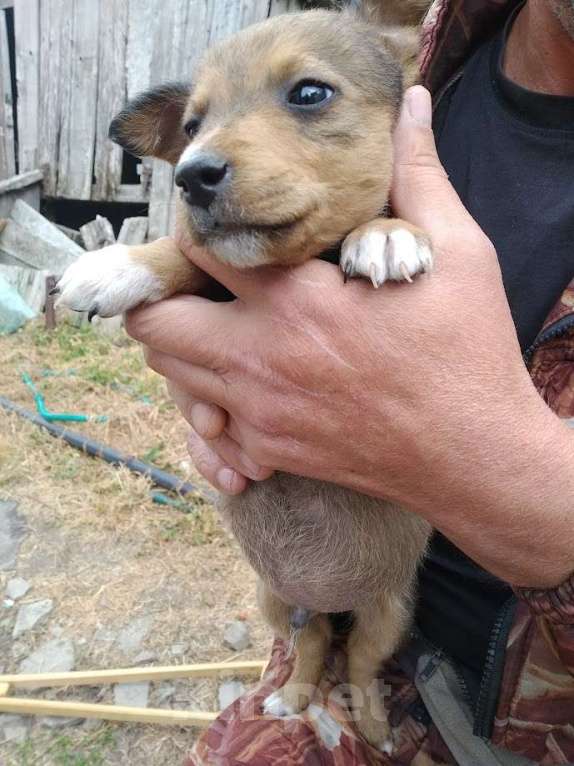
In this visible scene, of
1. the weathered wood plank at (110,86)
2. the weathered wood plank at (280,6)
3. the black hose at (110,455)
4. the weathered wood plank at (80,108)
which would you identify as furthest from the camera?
the weathered wood plank at (80,108)

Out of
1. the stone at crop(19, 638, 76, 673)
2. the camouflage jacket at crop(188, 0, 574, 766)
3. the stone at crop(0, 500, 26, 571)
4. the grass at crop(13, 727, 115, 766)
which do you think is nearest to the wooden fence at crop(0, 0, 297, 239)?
the stone at crop(0, 500, 26, 571)

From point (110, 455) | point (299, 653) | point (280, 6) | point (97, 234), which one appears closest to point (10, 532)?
point (110, 455)

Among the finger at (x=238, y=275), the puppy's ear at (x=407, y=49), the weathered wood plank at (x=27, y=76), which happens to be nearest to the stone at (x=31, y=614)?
the finger at (x=238, y=275)

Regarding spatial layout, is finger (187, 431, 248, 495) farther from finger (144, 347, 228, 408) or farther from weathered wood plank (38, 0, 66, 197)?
weathered wood plank (38, 0, 66, 197)

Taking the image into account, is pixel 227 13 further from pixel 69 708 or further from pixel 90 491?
pixel 69 708

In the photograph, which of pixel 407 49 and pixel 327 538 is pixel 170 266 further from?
pixel 407 49

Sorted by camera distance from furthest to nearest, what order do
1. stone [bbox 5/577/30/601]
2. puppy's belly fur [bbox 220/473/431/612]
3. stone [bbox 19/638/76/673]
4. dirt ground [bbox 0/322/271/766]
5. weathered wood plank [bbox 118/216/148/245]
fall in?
1. weathered wood plank [bbox 118/216/148/245]
2. stone [bbox 5/577/30/601]
3. stone [bbox 19/638/76/673]
4. dirt ground [bbox 0/322/271/766]
5. puppy's belly fur [bbox 220/473/431/612]

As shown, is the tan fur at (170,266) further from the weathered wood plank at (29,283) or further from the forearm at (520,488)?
the weathered wood plank at (29,283)
